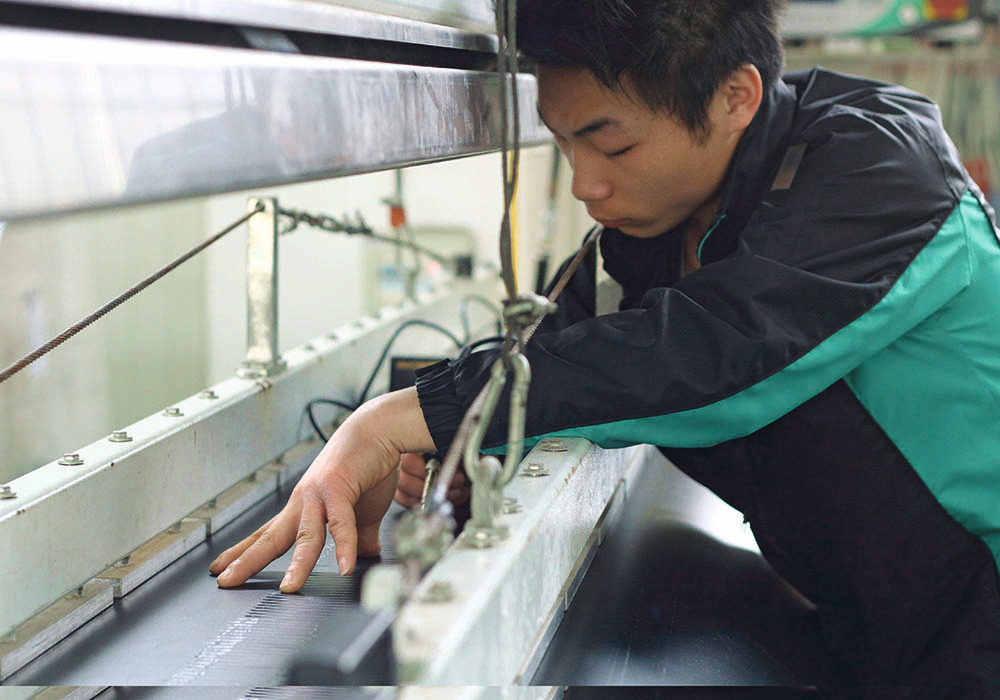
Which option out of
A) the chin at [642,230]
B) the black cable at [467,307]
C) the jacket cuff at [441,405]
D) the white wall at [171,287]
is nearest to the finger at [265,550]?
the jacket cuff at [441,405]

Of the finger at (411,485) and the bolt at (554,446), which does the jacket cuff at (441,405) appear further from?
the finger at (411,485)

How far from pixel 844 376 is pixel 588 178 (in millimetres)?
318

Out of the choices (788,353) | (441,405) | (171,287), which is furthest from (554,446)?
(171,287)

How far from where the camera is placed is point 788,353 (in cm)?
83

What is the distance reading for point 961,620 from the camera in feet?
3.13

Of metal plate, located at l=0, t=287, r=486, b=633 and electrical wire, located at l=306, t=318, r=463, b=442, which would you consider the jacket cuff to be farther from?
electrical wire, located at l=306, t=318, r=463, b=442

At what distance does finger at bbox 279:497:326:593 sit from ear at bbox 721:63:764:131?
57 centimetres

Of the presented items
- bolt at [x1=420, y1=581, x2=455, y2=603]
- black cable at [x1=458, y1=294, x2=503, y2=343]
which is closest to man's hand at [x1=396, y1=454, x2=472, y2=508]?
bolt at [x1=420, y1=581, x2=455, y2=603]

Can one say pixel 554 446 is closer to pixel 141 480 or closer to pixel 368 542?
pixel 368 542

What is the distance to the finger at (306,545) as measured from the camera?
0.85 metres

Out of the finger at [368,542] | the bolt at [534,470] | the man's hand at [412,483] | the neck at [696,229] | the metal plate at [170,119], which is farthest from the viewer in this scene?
the neck at [696,229]

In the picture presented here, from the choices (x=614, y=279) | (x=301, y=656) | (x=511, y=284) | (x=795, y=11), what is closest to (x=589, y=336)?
(x=511, y=284)

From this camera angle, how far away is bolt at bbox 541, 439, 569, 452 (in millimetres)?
827

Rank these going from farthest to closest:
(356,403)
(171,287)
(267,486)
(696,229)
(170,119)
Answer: (171,287), (356,403), (696,229), (267,486), (170,119)
